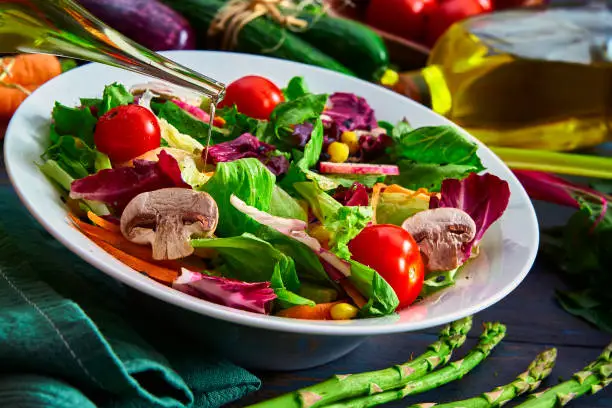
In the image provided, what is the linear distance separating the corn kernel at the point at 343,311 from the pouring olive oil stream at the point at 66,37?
519 millimetres

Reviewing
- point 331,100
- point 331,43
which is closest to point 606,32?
point 331,43

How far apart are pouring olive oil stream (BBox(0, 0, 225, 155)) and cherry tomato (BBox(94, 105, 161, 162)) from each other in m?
0.10

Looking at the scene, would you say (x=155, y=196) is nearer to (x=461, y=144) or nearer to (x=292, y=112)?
(x=292, y=112)

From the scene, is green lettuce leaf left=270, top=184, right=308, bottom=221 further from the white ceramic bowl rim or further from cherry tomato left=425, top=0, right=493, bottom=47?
cherry tomato left=425, top=0, right=493, bottom=47

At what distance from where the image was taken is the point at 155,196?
1.57 m

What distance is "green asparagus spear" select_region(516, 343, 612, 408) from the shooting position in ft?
5.46

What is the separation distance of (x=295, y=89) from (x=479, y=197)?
0.66 metres

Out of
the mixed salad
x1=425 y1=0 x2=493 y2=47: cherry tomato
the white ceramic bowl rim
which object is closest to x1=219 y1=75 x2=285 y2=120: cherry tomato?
the mixed salad

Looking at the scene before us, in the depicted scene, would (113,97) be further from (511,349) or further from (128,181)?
(511,349)

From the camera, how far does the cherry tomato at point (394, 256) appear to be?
5.09 feet

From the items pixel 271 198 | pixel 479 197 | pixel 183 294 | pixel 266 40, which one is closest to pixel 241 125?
pixel 271 198

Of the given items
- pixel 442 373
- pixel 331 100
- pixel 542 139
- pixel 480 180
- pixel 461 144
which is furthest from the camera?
pixel 542 139

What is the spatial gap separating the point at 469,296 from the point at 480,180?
33 centimetres

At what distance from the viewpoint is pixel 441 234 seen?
168 centimetres
